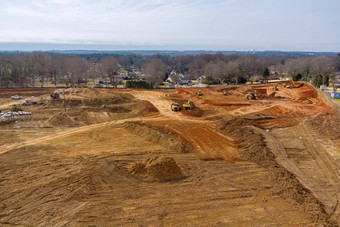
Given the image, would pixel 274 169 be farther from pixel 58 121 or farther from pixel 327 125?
pixel 58 121

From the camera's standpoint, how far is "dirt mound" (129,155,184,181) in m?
14.5

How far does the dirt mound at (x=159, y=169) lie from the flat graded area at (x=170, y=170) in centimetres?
6

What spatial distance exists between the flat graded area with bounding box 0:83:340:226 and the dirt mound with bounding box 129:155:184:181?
6 centimetres

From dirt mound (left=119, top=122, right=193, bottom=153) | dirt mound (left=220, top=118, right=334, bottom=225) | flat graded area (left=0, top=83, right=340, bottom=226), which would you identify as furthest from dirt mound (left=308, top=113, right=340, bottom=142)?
dirt mound (left=119, top=122, right=193, bottom=153)

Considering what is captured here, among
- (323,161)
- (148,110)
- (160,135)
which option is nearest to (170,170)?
(160,135)

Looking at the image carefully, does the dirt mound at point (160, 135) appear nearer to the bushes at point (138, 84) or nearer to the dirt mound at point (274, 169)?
the dirt mound at point (274, 169)

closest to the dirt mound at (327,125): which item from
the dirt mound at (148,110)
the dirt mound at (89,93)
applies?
the dirt mound at (148,110)

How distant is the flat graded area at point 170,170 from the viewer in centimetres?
1152

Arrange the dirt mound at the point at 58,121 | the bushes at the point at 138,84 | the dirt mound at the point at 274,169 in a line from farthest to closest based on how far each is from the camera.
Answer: the bushes at the point at 138,84
the dirt mound at the point at 58,121
the dirt mound at the point at 274,169

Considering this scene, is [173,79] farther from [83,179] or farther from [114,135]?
[83,179]

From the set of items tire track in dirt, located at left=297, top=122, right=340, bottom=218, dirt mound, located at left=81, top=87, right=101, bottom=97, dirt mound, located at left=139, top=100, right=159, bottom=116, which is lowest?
tire track in dirt, located at left=297, top=122, right=340, bottom=218

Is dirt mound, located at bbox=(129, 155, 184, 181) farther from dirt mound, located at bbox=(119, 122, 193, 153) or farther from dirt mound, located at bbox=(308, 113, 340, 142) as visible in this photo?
dirt mound, located at bbox=(308, 113, 340, 142)

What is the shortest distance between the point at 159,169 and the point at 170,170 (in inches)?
28.1

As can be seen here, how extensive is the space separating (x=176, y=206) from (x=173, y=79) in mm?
68373
